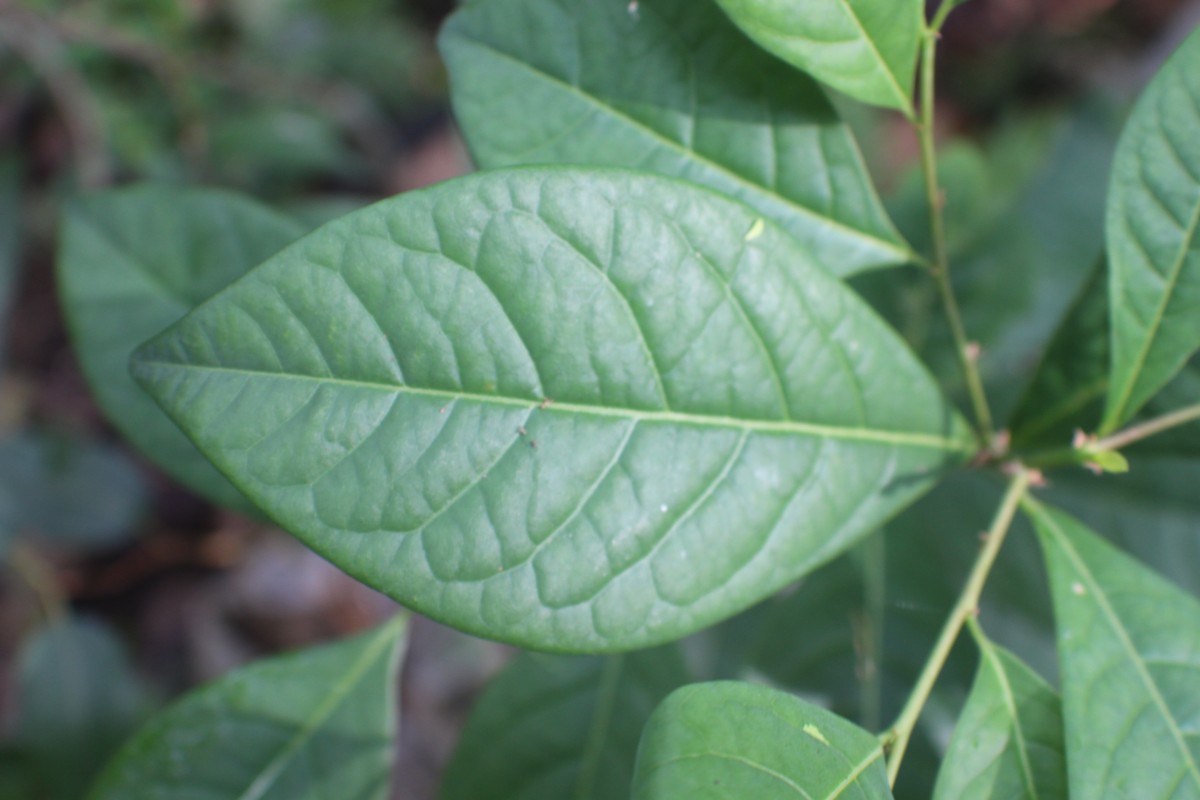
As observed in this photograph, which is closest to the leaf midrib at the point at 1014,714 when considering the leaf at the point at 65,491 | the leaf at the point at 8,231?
the leaf at the point at 65,491

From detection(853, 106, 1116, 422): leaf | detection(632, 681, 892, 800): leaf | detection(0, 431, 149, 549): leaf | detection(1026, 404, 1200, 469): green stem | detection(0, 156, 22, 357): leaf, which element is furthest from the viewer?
detection(0, 156, 22, 357): leaf

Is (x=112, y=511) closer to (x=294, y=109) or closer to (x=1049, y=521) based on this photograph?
(x=294, y=109)

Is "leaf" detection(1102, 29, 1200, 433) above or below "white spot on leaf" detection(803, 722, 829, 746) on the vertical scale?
above

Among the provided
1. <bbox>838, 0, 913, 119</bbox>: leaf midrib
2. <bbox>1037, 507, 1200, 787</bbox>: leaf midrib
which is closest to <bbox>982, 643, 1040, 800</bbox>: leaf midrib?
<bbox>1037, 507, 1200, 787</bbox>: leaf midrib

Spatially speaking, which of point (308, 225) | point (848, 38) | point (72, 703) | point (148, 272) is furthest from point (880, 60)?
point (72, 703)

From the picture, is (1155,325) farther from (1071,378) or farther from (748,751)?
(748,751)

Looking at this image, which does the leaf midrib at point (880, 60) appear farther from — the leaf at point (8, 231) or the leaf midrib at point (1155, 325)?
the leaf at point (8, 231)

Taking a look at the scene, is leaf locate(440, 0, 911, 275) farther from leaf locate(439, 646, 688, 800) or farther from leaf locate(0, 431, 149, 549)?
leaf locate(0, 431, 149, 549)

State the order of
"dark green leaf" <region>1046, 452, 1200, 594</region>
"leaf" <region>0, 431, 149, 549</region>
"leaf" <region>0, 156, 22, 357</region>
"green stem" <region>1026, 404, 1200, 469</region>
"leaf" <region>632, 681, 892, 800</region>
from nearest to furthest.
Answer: "leaf" <region>632, 681, 892, 800</region>, "green stem" <region>1026, 404, 1200, 469</region>, "dark green leaf" <region>1046, 452, 1200, 594</region>, "leaf" <region>0, 431, 149, 549</region>, "leaf" <region>0, 156, 22, 357</region>
